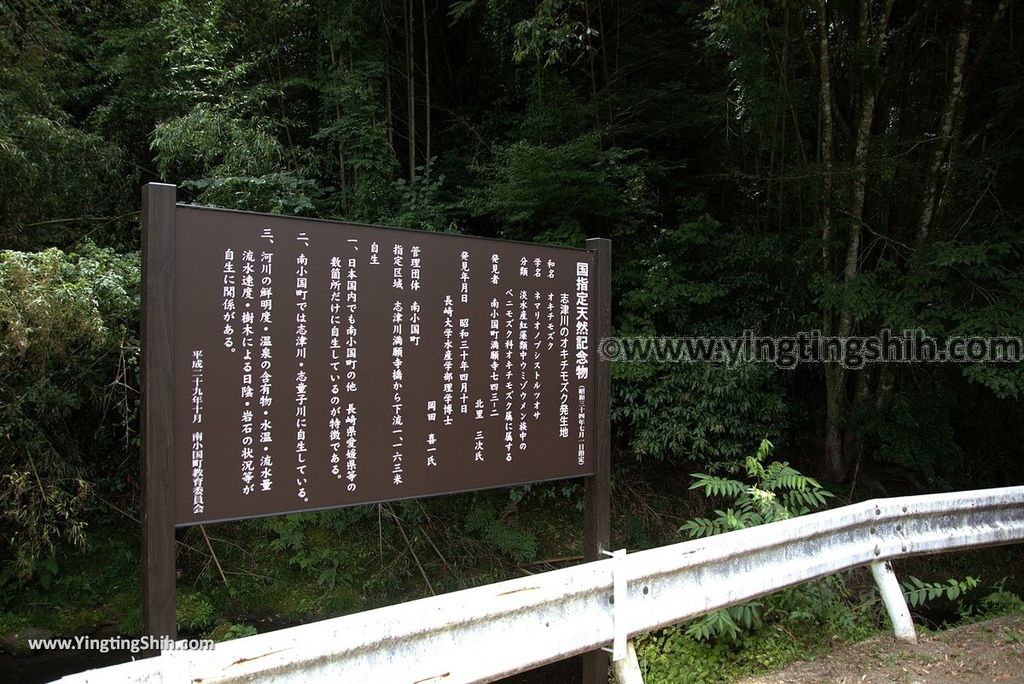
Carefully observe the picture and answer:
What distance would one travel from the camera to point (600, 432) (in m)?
4.11

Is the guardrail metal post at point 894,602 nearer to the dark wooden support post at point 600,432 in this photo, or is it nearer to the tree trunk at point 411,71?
the dark wooden support post at point 600,432

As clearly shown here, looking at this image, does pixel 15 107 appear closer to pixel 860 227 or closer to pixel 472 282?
pixel 472 282

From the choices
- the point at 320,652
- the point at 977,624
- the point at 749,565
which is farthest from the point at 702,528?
the point at 320,652

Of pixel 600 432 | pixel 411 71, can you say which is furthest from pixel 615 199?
pixel 600 432

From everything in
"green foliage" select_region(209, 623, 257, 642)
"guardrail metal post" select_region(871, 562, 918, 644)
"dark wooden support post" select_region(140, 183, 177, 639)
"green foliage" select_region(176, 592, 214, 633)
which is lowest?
"green foliage" select_region(209, 623, 257, 642)

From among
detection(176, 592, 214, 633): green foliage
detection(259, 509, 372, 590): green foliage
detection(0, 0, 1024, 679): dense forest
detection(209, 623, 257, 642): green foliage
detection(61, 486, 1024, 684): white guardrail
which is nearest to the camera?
detection(61, 486, 1024, 684): white guardrail

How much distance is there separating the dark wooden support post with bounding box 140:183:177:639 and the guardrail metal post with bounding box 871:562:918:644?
337 cm

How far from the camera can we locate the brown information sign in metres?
2.80

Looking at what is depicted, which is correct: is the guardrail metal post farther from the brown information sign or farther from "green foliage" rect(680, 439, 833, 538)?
the brown information sign

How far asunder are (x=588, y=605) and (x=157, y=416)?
6.05 ft

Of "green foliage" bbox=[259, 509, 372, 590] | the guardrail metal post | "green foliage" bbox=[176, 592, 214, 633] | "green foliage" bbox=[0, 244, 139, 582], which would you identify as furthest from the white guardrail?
"green foliage" bbox=[176, 592, 214, 633]

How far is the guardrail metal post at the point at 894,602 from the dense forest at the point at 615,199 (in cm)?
345

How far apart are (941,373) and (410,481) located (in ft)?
23.1

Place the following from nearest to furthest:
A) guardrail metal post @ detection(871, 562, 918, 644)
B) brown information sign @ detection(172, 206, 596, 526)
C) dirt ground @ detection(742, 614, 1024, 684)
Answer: brown information sign @ detection(172, 206, 596, 526)
dirt ground @ detection(742, 614, 1024, 684)
guardrail metal post @ detection(871, 562, 918, 644)
